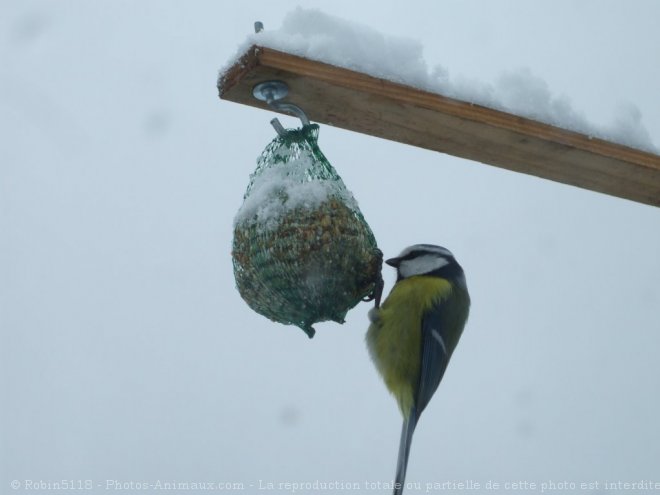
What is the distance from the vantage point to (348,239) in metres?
1.86

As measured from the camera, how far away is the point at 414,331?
7.94 feet

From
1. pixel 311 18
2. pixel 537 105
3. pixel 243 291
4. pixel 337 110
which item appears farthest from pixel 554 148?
pixel 243 291

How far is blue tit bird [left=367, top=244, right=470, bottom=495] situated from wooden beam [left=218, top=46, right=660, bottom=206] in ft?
1.72

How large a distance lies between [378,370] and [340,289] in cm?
66

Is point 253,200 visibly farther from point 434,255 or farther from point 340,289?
point 434,255

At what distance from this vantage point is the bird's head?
8.02 ft

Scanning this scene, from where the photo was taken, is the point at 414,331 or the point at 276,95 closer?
the point at 276,95

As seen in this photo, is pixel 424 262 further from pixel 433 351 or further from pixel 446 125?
pixel 446 125

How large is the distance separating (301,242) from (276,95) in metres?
0.33

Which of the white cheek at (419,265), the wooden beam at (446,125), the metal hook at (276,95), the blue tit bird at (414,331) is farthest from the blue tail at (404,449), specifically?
the metal hook at (276,95)

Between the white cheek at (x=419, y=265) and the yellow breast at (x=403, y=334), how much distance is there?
0.12 ft

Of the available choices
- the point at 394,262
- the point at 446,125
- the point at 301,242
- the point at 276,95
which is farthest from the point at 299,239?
the point at 394,262

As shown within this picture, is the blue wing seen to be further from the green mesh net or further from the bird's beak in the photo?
the green mesh net

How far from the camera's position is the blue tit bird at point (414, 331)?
94.1 inches
